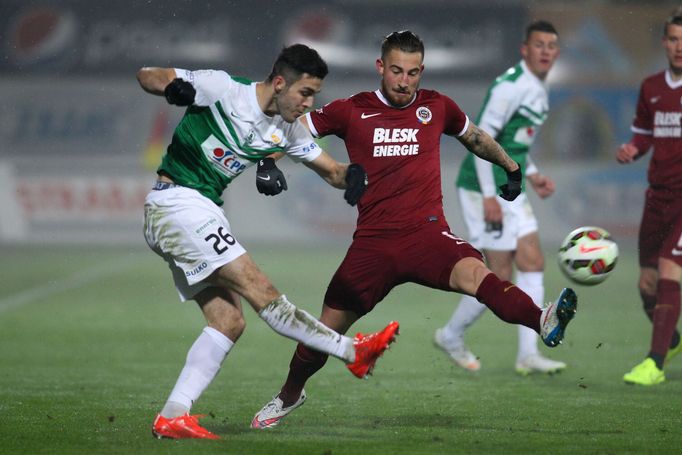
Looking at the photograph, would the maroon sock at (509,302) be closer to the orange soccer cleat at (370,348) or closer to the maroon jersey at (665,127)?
the orange soccer cleat at (370,348)

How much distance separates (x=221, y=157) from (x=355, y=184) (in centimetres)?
72

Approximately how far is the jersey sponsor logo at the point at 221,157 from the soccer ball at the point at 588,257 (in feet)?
6.82

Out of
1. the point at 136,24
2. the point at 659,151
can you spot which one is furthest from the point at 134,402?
the point at 136,24

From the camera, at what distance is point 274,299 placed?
6.36 metres

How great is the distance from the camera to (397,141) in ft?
23.2

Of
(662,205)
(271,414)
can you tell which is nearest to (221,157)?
(271,414)

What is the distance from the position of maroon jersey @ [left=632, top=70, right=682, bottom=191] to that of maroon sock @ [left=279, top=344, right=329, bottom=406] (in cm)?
343

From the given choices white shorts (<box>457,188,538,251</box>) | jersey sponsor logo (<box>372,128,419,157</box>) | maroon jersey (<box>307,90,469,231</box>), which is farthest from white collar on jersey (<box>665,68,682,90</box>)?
jersey sponsor logo (<box>372,128,419,157</box>)

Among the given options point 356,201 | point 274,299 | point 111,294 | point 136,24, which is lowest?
point 111,294

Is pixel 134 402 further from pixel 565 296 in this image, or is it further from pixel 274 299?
pixel 565 296

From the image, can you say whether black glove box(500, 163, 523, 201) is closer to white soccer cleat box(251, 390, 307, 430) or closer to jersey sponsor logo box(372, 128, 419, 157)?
jersey sponsor logo box(372, 128, 419, 157)

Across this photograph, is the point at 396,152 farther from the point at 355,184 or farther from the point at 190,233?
the point at 190,233

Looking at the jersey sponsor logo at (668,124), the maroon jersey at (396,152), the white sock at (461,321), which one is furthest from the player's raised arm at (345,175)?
the jersey sponsor logo at (668,124)

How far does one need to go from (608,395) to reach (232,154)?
3.17m
